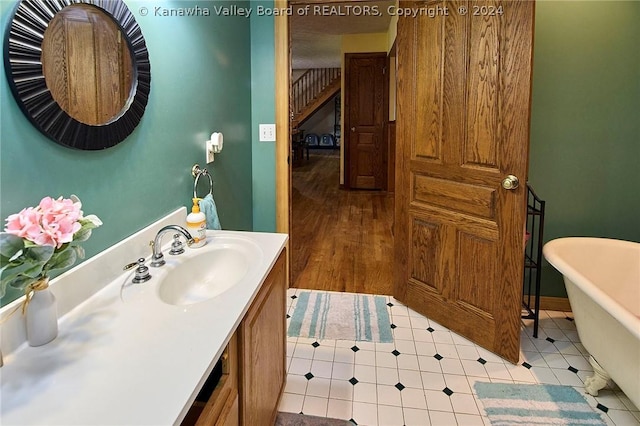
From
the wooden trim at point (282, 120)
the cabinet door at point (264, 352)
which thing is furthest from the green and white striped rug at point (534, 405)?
the wooden trim at point (282, 120)

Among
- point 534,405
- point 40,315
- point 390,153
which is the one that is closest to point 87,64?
point 40,315

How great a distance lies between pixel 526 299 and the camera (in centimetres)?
288

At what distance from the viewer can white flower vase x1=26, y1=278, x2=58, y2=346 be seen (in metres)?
0.98

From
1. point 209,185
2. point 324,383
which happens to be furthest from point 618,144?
point 209,185

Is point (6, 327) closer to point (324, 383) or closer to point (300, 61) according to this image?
point (324, 383)

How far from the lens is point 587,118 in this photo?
8.61ft

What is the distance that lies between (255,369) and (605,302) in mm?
1364

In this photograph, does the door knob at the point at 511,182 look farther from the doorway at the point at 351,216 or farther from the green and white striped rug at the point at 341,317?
the doorway at the point at 351,216

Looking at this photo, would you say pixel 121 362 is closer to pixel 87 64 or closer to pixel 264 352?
pixel 264 352

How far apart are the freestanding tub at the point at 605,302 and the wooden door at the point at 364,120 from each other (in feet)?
15.8

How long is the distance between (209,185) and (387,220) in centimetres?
344

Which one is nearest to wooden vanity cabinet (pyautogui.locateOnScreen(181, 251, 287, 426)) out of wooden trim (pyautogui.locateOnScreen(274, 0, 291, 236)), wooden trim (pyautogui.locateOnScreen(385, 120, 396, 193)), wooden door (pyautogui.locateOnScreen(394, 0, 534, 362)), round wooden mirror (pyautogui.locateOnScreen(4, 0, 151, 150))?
round wooden mirror (pyautogui.locateOnScreen(4, 0, 151, 150))

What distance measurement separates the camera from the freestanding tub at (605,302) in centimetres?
170

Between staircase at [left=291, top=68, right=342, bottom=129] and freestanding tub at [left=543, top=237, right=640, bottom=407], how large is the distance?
27.0 ft
